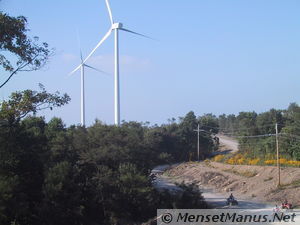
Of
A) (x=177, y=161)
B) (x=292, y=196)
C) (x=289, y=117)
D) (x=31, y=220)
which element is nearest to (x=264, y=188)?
(x=292, y=196)

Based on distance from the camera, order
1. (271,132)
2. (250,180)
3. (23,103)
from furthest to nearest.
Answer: (271,132) < (250,180) < (23,103)

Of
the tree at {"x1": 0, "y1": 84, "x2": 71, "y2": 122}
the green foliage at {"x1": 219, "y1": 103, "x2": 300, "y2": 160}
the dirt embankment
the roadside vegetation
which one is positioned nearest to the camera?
the tree at {"x1": 0, "y1": 84, "x2": 71, "y2": 122}

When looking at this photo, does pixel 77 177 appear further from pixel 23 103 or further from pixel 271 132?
pixel 271 132

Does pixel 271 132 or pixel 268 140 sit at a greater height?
pixel 271 132

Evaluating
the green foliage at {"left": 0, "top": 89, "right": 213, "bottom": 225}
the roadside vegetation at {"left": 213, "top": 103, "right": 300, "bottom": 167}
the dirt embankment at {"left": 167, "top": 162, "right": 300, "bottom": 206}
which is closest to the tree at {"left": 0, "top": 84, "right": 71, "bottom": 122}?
the green foliage at {"left": 0, "top": 89, "right": 213, "bottom": 225}

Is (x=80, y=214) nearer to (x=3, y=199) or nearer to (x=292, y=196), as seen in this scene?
(x=3, y=199)

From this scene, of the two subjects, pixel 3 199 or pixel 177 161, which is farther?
pixel 177 161

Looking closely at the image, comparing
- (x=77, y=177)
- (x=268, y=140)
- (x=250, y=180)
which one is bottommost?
(x=250, y=180)

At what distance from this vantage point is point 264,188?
3481cm

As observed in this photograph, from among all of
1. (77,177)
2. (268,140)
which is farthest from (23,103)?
(268,140)

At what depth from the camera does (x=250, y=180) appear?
39.0 metres

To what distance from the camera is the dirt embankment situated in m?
31.5

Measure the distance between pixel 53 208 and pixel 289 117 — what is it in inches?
1801

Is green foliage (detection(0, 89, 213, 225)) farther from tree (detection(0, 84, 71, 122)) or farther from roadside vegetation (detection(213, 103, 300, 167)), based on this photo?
roadside vegetation (detection(213, 103, 300, 167))
